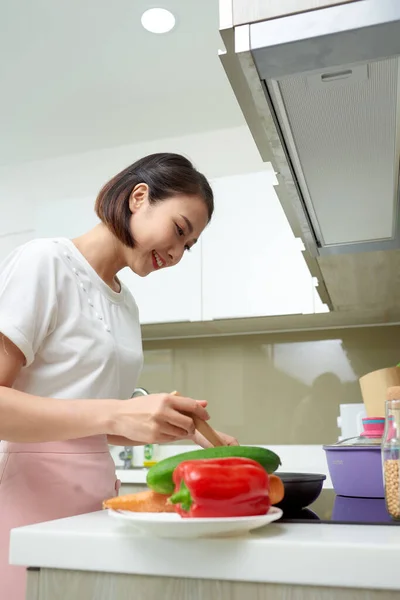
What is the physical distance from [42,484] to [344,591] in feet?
1.98

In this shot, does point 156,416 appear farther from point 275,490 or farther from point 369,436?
point 369,436

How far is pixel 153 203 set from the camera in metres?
1.24

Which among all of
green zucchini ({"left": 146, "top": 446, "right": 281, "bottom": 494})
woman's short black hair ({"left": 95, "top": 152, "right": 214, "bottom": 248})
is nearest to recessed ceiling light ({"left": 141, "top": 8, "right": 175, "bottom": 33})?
woman's short black hair ({"left": 95, "top": 152, "right": 214, "bottom": 248})

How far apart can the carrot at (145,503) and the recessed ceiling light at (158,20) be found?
1.96 m

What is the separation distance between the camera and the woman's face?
4.04 ft

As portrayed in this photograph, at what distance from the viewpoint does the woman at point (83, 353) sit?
0.90m

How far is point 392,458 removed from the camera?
0.80 meters

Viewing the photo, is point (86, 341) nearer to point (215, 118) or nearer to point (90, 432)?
point (90, 432)

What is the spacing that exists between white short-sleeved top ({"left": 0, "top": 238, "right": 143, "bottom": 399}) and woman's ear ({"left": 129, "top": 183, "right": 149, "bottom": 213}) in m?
0.16

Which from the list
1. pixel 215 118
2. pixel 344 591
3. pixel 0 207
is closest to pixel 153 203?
pixel 344 591

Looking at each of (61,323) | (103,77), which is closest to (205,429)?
(61,323)

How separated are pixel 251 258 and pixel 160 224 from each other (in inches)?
49.6

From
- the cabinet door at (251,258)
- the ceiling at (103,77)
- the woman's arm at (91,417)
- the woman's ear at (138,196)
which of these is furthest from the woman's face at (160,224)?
the ceiling at (103,77)

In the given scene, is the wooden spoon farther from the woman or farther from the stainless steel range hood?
the stainless steel range hood
